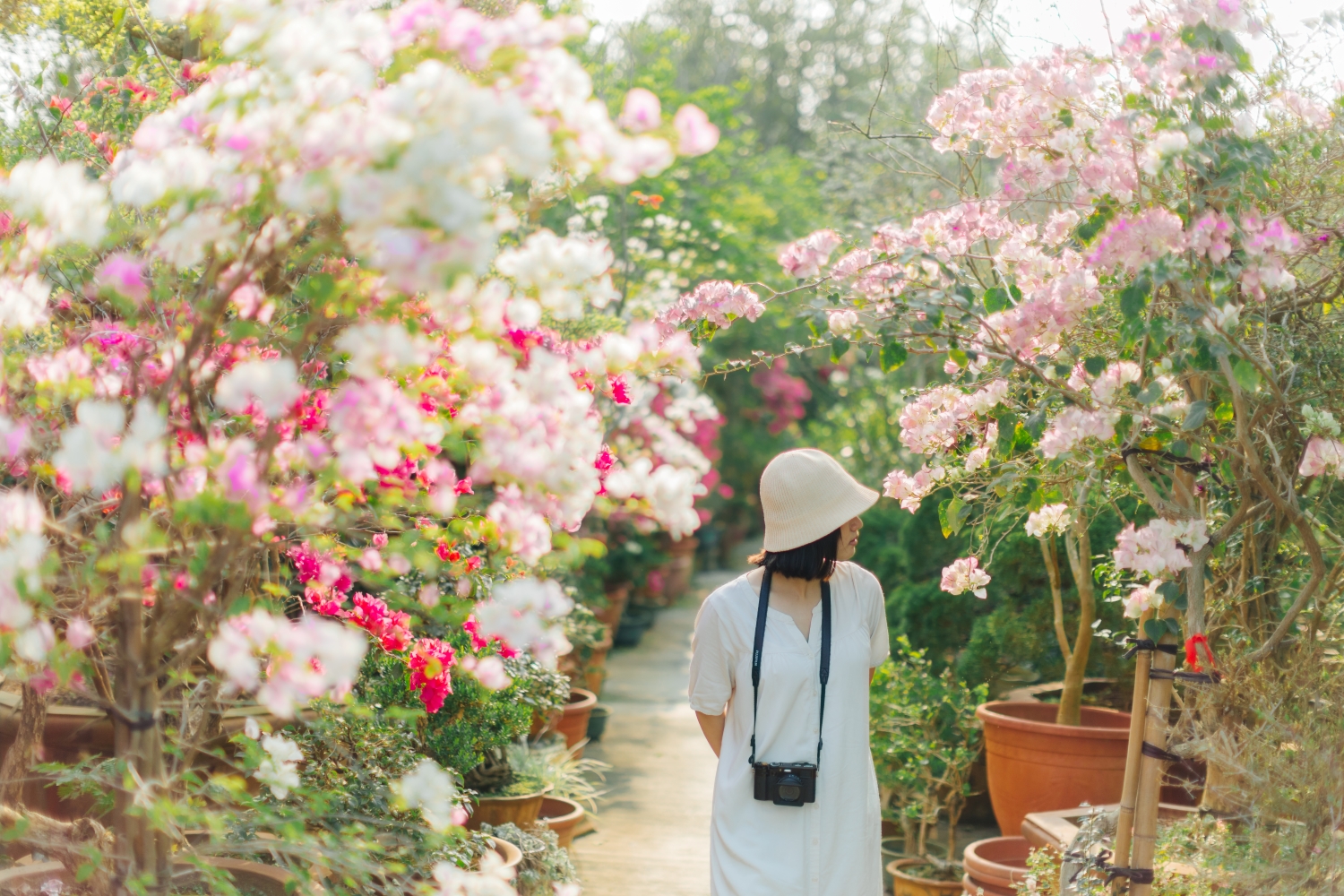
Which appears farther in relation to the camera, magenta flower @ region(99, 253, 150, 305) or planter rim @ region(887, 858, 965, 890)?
planter rim @ region(887, 858, 965, 890)

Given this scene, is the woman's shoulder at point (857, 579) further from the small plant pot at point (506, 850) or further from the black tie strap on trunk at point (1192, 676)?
the small plant pot at point (506, 850)

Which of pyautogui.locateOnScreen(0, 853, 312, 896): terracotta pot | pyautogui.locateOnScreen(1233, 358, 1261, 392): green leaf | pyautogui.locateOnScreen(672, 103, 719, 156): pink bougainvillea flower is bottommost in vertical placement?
pyautogui.locateOnScreen(0, 853, 312, 896): terracotta pot

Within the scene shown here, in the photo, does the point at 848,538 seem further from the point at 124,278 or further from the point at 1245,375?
the point at 124,278

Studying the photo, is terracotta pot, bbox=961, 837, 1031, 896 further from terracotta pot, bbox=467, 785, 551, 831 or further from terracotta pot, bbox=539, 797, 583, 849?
terracotta pot, bbox=467, 785, 551, 831

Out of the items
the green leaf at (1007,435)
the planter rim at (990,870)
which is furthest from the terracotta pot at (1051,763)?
the green leaf at (1007,435)

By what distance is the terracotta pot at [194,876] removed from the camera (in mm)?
2033

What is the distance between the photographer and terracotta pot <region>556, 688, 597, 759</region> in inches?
202

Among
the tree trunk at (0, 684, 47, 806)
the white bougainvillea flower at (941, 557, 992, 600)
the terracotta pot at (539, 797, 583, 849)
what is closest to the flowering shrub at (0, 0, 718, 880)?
the tree trunk at (0, 684, 47, 806)

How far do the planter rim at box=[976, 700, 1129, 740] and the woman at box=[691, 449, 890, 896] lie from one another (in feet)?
5.40

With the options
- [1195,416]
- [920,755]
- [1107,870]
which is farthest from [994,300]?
[920,755]

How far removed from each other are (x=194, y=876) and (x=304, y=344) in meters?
1.05

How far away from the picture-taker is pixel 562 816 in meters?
4.18

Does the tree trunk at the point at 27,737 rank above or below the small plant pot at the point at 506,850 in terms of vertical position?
above

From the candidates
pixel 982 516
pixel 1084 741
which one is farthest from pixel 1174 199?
pixel 1084 741
